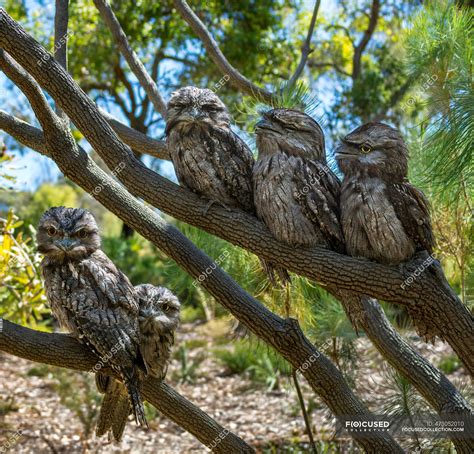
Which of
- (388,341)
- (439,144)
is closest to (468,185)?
(439,144)

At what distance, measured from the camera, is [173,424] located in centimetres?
587

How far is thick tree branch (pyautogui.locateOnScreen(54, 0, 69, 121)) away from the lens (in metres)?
3.27

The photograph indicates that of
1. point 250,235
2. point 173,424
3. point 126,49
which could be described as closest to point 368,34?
point 126,49

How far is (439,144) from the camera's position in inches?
115

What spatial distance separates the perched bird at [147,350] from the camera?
2990 mm

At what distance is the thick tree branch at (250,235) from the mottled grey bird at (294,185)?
0.08 meters

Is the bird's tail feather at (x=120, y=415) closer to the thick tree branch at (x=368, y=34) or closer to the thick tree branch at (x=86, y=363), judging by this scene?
the thick tree branch at (x=86, y=363)

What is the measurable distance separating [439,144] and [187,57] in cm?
661

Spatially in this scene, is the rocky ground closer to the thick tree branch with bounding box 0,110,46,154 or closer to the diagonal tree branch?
the diagonal tree branch

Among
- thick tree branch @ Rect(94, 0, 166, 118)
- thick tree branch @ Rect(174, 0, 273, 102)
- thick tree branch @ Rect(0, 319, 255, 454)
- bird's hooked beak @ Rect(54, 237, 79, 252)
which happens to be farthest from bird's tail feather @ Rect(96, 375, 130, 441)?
thick tree branch @ Rect(174, 0, 273, 102)

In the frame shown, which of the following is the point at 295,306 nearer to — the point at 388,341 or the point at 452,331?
the point at 388,341

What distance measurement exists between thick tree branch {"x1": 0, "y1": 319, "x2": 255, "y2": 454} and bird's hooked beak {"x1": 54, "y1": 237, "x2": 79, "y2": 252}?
0.37 m

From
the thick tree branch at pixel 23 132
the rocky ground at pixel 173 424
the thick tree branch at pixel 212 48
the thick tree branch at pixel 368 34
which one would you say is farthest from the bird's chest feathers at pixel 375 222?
the thick tree branch at pixel 368 34

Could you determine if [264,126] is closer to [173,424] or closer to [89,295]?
[89,295]
